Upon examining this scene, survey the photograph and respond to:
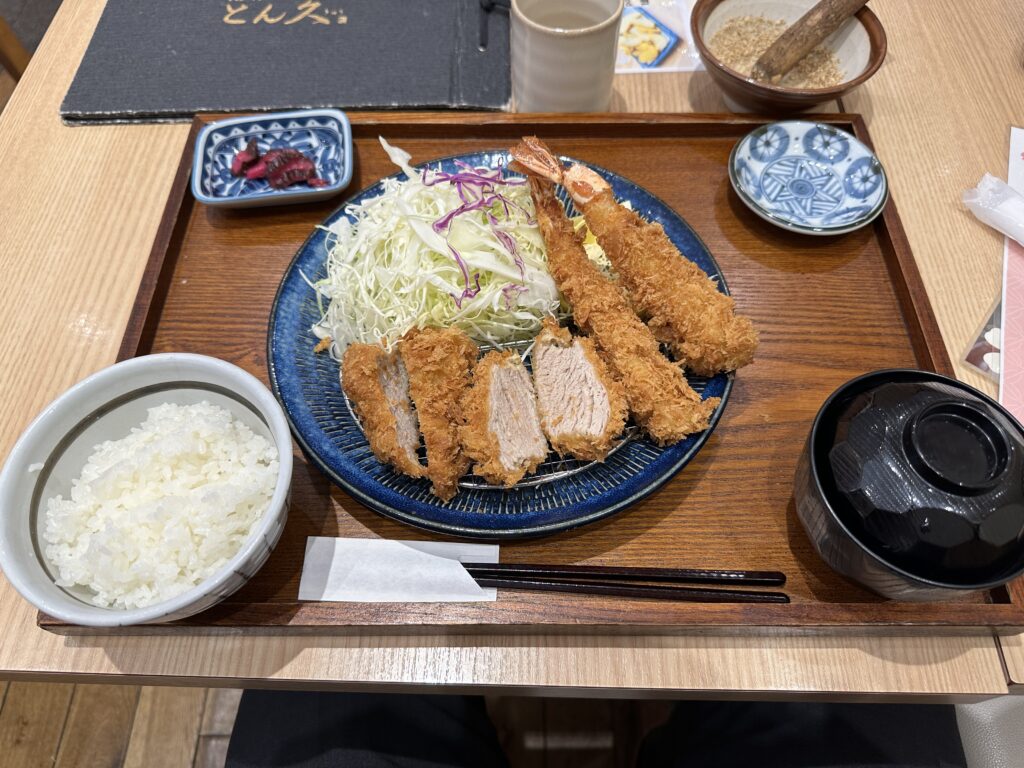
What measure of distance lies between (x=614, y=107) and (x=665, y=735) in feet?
6.21

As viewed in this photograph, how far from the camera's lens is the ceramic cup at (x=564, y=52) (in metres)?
1.73

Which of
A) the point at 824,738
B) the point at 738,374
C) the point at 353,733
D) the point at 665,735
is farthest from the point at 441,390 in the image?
the point at 824,738

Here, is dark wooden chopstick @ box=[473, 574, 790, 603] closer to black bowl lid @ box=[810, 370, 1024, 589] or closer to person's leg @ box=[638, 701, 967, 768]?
black bowl lid @ box=[810, 370, 1024, 589]

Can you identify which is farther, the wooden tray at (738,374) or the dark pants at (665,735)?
the dark pants at (665,735)

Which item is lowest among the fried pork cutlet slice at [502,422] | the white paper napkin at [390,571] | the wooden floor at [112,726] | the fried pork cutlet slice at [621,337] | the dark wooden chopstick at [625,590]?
the wooden floor at [112,726]

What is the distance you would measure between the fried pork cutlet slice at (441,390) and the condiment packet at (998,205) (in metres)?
1.49

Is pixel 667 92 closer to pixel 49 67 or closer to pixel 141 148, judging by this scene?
pixel 141 148

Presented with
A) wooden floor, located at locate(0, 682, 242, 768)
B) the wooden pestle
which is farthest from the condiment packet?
wooden floor, located at locate(0, 682, 242, 768)

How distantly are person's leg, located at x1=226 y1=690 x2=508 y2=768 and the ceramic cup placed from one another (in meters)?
1.75

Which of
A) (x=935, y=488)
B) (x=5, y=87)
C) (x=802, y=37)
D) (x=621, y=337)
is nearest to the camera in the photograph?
(x=935, y=488)

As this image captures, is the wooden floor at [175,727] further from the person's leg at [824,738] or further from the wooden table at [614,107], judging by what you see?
the wooden table at [614,107]

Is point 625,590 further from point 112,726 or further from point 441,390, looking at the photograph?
point 112,726

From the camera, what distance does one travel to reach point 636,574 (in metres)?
1.27

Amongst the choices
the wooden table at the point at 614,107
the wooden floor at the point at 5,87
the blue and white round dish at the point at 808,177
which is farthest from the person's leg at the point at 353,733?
the wooden floor at the point at 5,87
